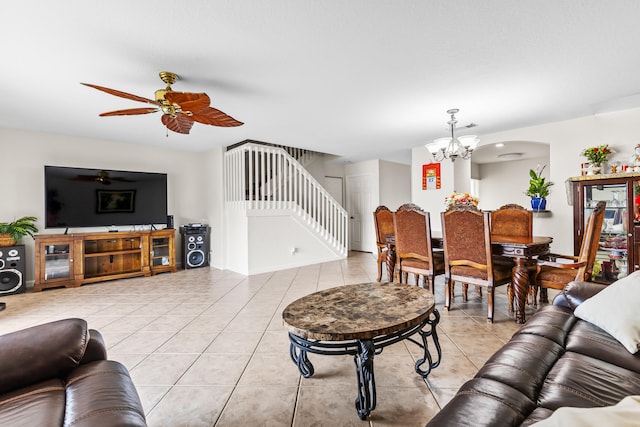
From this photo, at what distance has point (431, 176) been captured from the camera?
18.3ft

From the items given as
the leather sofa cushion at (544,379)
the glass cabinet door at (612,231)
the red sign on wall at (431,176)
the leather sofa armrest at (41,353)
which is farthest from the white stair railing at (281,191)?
the leather sofa cushion at (544,379)

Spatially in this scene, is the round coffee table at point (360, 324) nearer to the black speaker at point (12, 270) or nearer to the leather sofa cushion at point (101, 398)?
the leather sofa cushion at point (101, 398)

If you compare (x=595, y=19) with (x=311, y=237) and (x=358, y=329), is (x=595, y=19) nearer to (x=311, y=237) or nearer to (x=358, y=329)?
(x=358, y=329)

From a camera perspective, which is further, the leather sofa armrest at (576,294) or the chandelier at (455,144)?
the chandelier at (455,144)

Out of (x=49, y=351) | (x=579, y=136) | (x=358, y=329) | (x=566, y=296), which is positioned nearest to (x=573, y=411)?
(x=358, y=329)

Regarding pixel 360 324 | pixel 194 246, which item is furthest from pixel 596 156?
pixel 194 246

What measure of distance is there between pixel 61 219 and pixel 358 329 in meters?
4.95

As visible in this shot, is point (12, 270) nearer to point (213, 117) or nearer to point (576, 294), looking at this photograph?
point (213, 117)

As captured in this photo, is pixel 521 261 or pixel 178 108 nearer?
pixel 178 108

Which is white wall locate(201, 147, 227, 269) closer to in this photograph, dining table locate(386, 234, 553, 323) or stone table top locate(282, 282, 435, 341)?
stone table top locate(282, 282, 435, 341)

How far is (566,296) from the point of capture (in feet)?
6.01

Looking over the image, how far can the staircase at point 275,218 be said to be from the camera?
16.5 ft

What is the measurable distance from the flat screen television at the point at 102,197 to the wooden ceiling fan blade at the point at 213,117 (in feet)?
9.42

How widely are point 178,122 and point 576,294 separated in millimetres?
3445
